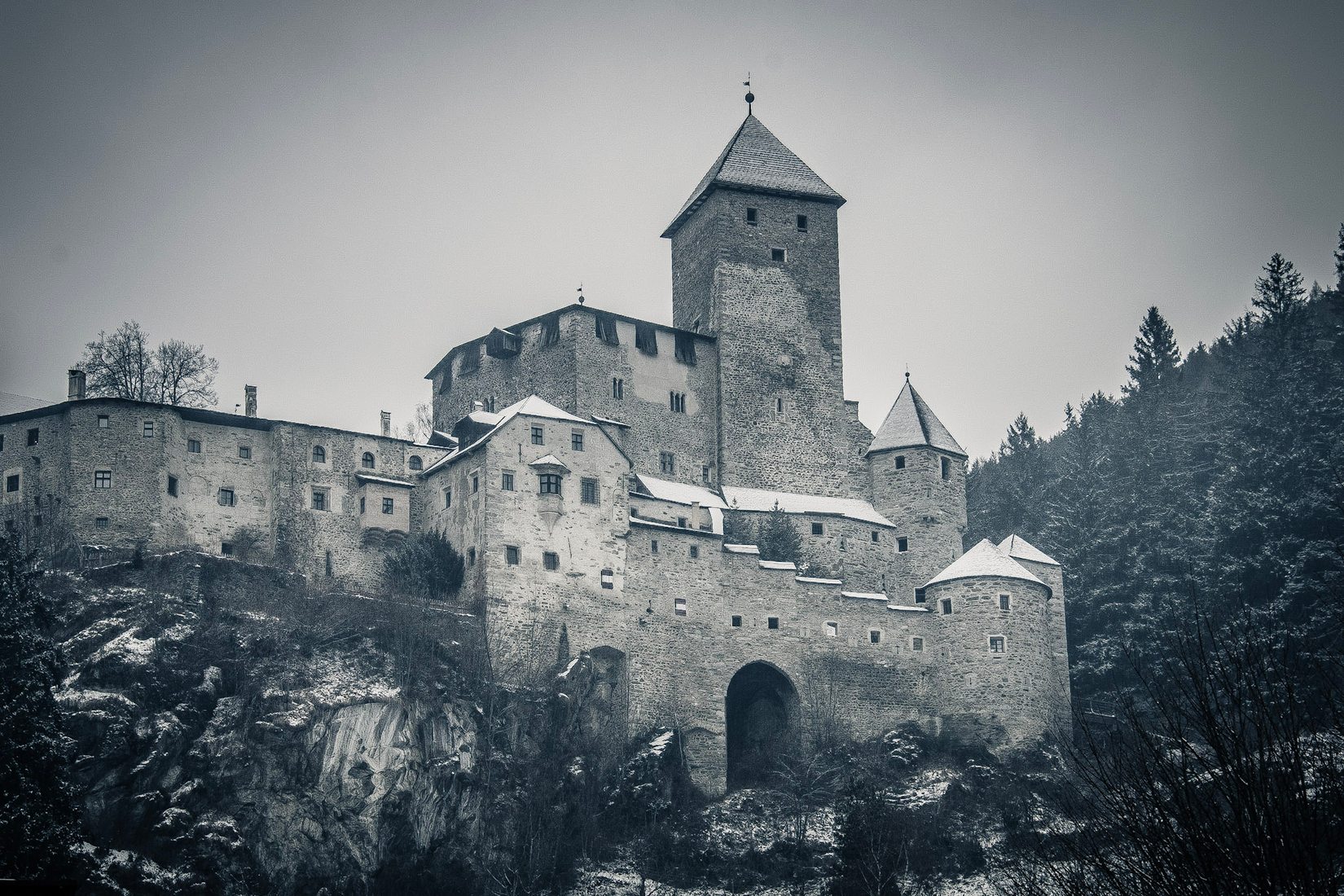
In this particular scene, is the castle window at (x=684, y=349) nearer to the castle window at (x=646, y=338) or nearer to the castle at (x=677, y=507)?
the castle at (x=677, y=507)

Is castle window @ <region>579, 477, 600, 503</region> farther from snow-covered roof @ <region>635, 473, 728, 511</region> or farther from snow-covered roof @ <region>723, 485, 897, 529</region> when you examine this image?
snow-covered roof @ <region>723, 485, 897, 529</region>

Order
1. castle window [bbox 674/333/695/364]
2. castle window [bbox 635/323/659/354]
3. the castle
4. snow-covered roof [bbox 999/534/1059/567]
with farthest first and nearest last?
1. castle window [bbox 674/333/695/364]
2. castle window [bbox 635/323/659/354]
3. snow-covered roof [bbox 999/534/1059/567]
4. the castle

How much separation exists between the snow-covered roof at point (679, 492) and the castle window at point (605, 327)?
236 inches

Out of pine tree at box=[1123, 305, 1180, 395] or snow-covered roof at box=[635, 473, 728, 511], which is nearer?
snow-covered roof at box=[635, 473, 728, 511]

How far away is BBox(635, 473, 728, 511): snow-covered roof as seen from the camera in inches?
2638

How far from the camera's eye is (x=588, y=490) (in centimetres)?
6300

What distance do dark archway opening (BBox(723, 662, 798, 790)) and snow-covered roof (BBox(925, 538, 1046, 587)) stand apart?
7.86 metres

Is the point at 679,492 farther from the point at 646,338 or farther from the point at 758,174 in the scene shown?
the point at 758,174

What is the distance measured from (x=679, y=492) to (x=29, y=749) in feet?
98.4

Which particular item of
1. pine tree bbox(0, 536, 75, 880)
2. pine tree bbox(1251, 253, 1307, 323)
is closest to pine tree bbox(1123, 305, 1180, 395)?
pine tree bbox(1251, 253, 1307, 323)

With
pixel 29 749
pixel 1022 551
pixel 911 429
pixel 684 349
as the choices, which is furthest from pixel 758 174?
pixel 29 749

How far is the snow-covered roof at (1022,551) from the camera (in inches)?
2714

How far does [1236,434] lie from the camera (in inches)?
2904

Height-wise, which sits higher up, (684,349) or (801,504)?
(684,349)
